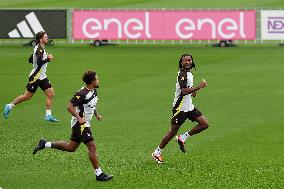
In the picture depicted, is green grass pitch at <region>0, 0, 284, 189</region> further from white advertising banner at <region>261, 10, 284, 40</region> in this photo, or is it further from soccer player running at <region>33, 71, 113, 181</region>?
white advertising banner at <region>261, 10, 284, 40</region>

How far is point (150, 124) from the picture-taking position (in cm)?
2391

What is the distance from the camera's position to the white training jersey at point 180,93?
60.0 feet

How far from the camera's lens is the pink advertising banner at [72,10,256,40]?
45.0m

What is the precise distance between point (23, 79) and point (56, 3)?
3558 centimetres

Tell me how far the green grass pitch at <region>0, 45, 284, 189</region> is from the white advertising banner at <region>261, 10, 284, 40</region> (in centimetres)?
164

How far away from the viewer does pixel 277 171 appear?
17219mm

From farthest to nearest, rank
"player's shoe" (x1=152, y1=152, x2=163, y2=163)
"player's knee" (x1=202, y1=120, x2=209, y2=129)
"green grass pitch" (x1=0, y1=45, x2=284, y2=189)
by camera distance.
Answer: "player's knee" (x1=202, y1=120, x2=209, y2=129) → "player's shoe" (x1=152, y1=152, x2=163, y2=163) → "green grass pitch" (x1=0, y1=45, x2=284, y2=189)

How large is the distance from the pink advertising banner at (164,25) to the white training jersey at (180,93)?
26.7m

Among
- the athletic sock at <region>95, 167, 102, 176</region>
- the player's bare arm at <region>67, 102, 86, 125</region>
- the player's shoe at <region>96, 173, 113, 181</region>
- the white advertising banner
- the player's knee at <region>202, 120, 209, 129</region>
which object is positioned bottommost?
the player's shoe at <region>96, 173, 113, 181</region>

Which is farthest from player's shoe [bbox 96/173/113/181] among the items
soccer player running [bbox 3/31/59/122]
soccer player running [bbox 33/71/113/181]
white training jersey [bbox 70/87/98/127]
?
soccer player running [bbox 3/31/59/122]

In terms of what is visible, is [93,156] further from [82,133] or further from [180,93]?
[180,93]

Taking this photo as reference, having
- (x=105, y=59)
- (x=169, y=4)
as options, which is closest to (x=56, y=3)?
(x=169, y=4)

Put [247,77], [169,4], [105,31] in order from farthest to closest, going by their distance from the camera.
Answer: [169,4] → [105,31] → [247,77]

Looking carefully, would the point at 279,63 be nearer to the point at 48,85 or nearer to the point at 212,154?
the point at 48,85
